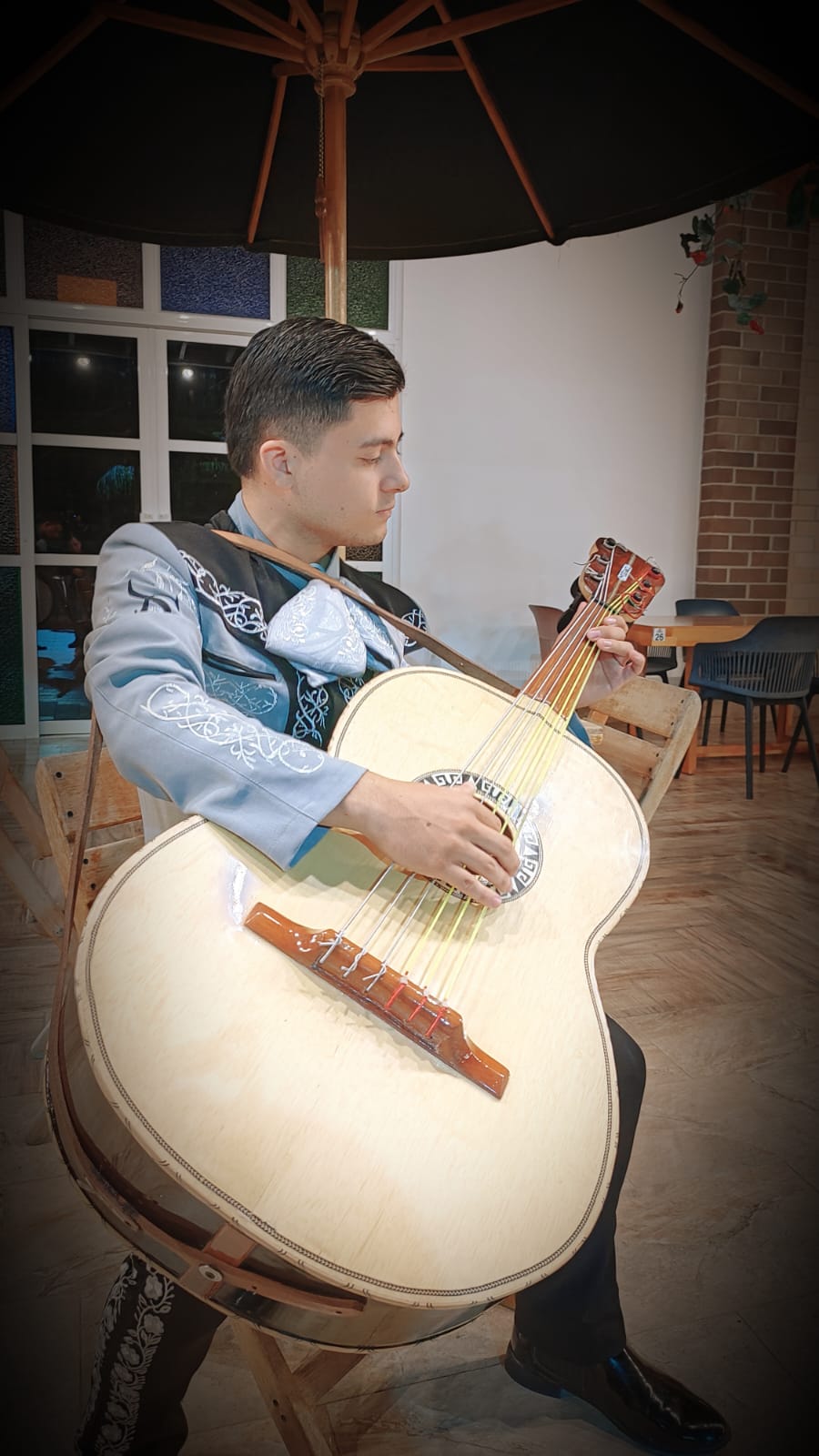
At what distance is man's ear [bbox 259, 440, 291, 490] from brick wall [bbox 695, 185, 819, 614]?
5.29m

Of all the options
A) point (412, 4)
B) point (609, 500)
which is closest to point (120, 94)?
point (412, 4)

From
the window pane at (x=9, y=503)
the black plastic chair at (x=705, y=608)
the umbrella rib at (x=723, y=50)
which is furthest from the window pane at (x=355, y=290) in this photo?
the umbrella rib at (x=723, y=50)

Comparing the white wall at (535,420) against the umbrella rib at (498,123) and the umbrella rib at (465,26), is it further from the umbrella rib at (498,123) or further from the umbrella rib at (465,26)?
the umbrella rib at (465,26)

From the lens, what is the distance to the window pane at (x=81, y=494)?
4.73 metres

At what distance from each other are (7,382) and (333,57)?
4.07 metres

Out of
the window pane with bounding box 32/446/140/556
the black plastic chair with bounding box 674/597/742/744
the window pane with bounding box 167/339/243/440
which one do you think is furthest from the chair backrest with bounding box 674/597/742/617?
the window pane with bounding box 32/446/140/556

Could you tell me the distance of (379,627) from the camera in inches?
49.3

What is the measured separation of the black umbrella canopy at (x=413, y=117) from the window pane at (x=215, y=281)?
3681 millimetres

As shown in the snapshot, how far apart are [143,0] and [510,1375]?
1.85 metres

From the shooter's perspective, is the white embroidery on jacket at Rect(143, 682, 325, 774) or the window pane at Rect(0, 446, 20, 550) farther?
the window pane at Rect(0, 446, 20, 550)

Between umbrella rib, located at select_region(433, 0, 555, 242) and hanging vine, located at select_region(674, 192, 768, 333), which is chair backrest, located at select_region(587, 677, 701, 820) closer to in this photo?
umbrella rib, located at select_region(433, 0, 555, 242)

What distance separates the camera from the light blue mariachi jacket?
0.84 meters

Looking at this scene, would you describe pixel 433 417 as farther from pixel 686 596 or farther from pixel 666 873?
pixel 666 873

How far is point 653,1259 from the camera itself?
1.39 meters
